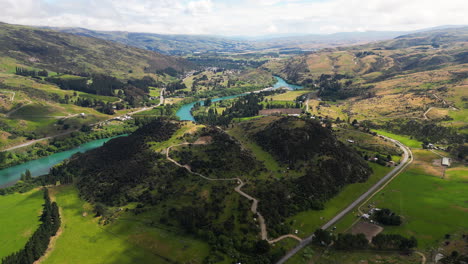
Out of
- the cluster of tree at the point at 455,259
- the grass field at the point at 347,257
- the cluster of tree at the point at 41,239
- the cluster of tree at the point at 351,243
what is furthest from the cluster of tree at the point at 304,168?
the cluster of tree at the point at 41,239

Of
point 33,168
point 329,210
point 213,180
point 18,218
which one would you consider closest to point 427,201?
point 329,210

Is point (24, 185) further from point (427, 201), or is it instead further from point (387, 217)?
point (427, 201)

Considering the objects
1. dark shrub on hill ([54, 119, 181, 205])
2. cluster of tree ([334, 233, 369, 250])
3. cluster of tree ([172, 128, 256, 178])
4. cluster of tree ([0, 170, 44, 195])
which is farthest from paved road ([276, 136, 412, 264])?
cluster of tree ([0, 170, 44, 195])

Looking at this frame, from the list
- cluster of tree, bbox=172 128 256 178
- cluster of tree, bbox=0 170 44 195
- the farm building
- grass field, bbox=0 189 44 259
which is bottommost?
grass field, bbox=0 189 44 259

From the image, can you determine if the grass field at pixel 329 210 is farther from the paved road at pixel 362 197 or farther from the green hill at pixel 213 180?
the green hill at pixel 213 180

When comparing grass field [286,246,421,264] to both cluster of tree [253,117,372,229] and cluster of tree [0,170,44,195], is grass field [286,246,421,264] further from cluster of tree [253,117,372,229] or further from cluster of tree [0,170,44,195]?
cluster of tree [0,170,44,195]

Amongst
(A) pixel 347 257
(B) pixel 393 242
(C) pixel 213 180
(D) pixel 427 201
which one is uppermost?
(C) pixel 213 180
